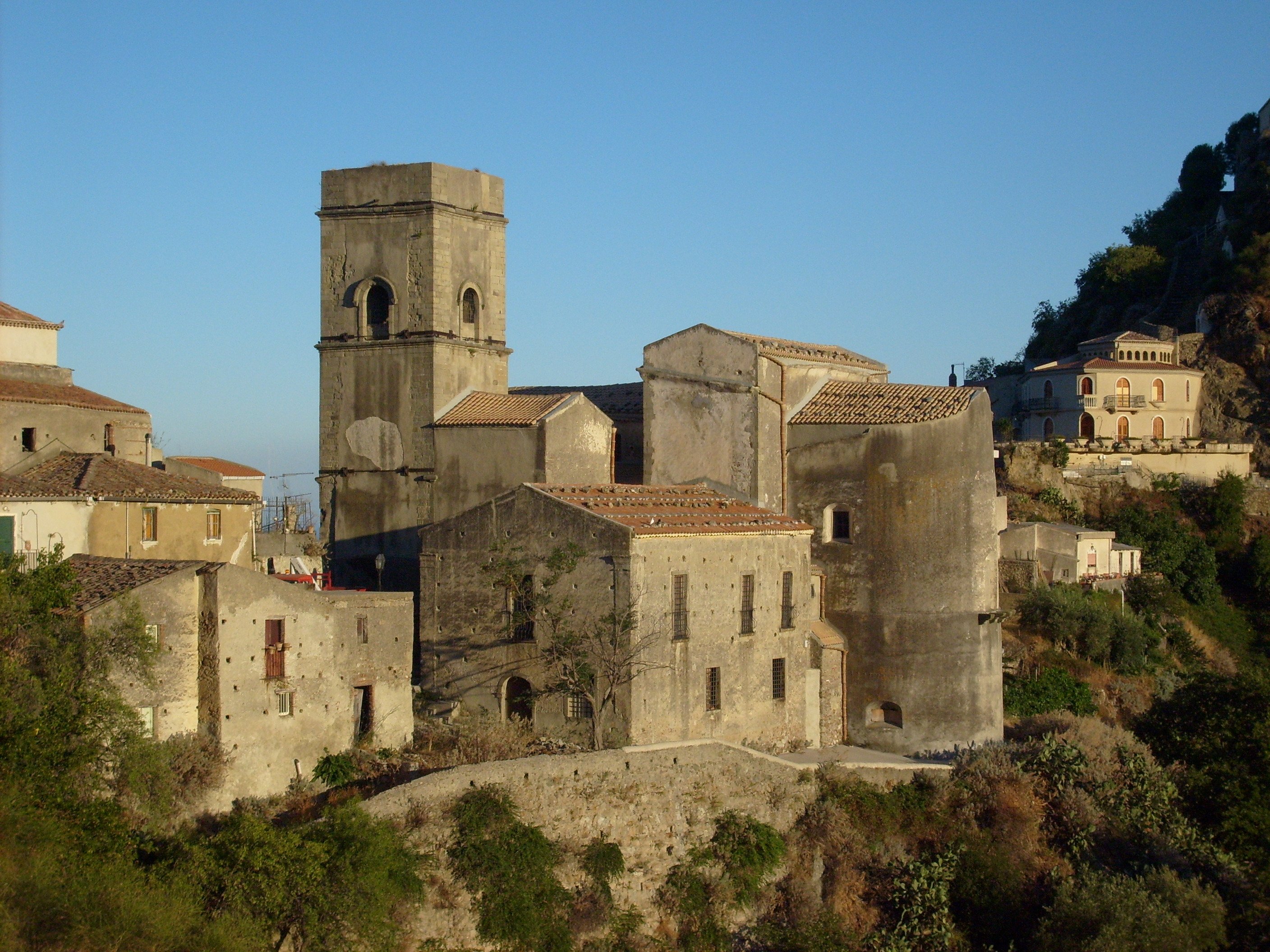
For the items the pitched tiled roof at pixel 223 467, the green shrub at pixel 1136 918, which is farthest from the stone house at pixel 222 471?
the green shrub at pixel 1136 918

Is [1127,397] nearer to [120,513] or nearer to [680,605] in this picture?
[680,605]

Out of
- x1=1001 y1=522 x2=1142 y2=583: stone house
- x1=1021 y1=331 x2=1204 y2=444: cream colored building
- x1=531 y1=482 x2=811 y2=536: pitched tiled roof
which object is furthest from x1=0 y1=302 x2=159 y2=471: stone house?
x1=1021 y1=331 x2=1204 y2=444: cream colored building

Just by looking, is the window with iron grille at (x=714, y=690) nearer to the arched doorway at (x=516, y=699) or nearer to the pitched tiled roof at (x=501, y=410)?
the arched doorway at (x=516, y=699)

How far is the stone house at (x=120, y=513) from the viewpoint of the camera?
2708 cm

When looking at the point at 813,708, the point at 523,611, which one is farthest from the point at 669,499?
the point at 813,708

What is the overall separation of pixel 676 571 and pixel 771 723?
403cm

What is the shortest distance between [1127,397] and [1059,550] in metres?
14.0

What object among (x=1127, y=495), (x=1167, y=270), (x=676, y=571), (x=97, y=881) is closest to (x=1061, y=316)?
(x=1167, y=270)

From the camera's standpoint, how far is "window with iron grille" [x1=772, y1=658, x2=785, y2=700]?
29688 millimetres

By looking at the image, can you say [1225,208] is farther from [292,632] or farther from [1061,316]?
[292,632]

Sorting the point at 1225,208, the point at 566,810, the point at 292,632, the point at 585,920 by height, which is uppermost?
the point at 1225,208

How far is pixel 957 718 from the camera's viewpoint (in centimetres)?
3180

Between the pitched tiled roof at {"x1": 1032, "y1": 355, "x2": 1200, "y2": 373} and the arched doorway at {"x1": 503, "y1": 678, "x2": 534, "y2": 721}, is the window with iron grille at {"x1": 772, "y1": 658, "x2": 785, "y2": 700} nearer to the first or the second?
the arched doorway at {"x1": 503, "y1": 678, "x2": 534, "y2": 721}

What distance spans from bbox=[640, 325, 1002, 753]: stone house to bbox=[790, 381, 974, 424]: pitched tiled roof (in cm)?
5
